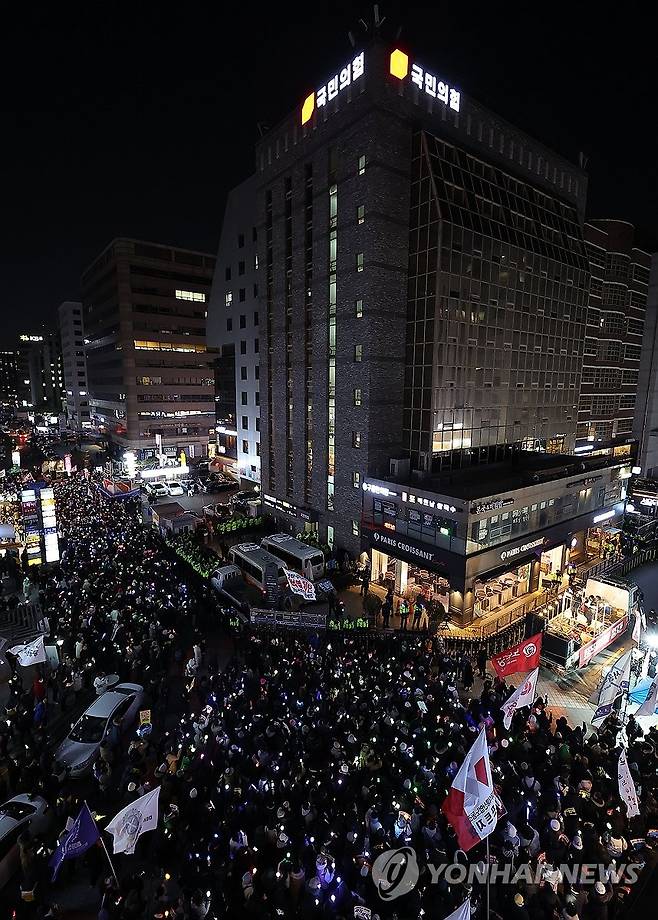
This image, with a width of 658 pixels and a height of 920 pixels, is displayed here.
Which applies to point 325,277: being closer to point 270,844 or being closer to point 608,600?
point 608,600

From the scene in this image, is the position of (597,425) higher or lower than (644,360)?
lower

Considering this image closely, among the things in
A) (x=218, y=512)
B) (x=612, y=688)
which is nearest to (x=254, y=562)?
(x=218, y=512)

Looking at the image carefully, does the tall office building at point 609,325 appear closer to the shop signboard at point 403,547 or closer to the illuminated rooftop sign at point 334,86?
the illuminated rooftop sign at point 334,86

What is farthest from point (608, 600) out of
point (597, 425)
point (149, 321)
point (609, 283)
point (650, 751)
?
point (149, 321)

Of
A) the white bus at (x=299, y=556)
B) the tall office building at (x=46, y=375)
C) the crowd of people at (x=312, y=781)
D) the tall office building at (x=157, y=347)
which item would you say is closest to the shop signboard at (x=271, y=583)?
the white bus at (x=299, y=556)

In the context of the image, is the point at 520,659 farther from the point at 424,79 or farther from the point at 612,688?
the point at 424,79
